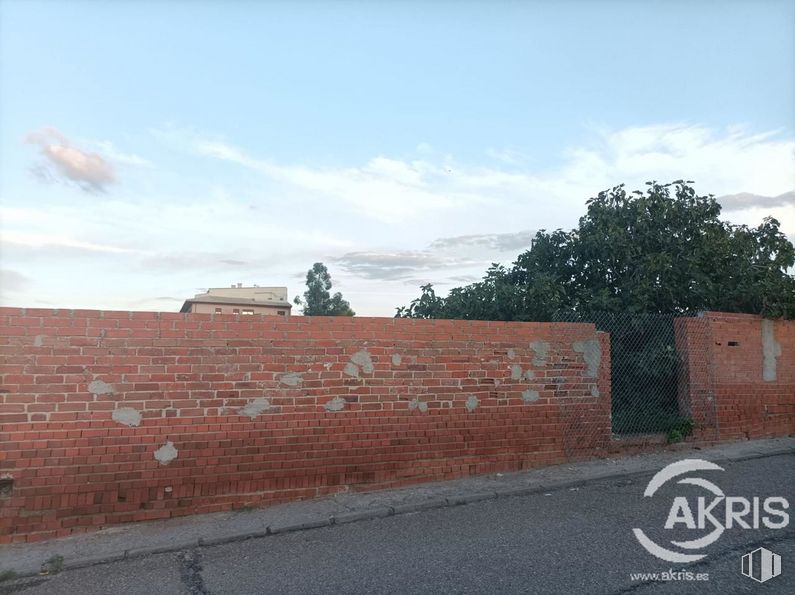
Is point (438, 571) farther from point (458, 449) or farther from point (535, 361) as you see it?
point (535, 361)

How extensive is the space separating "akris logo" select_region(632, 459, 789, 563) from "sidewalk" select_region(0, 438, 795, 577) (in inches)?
41.6

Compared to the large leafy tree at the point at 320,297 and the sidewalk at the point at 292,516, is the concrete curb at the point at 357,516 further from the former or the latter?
the large leafy tree at the point at 320,297

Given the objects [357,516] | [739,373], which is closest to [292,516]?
[357,516]

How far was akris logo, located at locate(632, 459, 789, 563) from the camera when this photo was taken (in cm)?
470

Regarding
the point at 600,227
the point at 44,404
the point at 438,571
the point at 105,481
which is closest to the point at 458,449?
the point at 438,571

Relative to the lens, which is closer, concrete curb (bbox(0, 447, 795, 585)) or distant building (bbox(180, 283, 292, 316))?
concrete curb (bbox(0, 447, 795, 585))

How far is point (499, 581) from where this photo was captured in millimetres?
4117

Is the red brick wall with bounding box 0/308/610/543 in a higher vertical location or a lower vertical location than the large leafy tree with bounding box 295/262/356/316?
lower

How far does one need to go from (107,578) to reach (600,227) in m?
8.75

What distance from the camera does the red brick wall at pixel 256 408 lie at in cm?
535

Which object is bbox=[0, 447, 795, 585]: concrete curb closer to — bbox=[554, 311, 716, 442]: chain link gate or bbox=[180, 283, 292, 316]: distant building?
bbox=[554, 311, 716, 442]: chain link gate

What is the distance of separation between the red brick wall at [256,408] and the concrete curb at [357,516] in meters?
0.71

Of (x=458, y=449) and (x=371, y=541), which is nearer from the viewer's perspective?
(x=371, y=541)

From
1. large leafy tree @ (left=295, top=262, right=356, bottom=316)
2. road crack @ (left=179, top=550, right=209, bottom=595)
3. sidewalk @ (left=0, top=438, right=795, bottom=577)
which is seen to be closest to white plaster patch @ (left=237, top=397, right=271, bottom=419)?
sidewalk @ (left=0, top=438, right=795, bottom=577)
